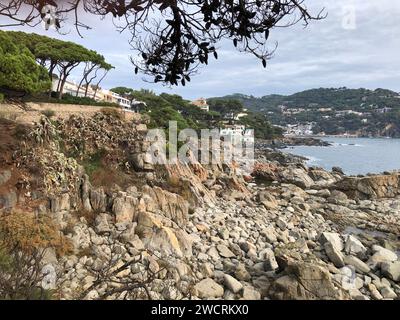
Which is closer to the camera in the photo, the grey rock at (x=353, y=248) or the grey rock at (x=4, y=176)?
the grey rock at (x=4, y=176)

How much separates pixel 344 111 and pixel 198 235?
14307cm

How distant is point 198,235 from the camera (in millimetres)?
14523

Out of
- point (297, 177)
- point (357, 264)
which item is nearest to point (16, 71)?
point (357, 264)

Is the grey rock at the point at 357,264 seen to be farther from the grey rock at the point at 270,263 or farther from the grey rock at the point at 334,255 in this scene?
the grey rock at the point at 270,263

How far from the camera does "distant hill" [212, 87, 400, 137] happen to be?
131m

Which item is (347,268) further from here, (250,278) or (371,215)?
(371,215)

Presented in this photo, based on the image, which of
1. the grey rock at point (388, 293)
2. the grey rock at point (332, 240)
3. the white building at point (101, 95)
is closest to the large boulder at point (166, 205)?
the grey rock at point (332, 240)

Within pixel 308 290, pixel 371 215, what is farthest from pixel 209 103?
pixel 308 290

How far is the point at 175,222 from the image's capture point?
15062mm

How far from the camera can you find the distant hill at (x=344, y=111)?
13075cm

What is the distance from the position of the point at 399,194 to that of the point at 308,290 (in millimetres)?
21973

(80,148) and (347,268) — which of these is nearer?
(347,268)

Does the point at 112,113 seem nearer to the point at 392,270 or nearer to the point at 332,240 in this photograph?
the point at 332,240

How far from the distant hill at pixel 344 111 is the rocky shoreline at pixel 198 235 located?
11942 centimetres
